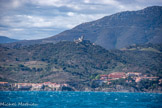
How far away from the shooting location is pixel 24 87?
17838 cm

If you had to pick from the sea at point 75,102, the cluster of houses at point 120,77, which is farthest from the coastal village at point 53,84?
the sea at point 75,102

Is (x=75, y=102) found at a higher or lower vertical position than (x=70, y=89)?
higher

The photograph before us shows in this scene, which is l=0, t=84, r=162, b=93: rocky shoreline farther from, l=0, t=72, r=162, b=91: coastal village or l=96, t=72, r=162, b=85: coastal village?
l=96, t=72, r=162, b=85: coastal village

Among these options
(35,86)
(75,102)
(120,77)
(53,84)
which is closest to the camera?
(75,102)

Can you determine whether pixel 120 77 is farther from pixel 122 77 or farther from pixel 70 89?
pixel 70 89

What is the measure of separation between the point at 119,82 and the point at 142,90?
13.0 meters

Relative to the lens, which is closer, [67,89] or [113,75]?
[67,89]

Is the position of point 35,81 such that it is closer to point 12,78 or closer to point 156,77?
point 12,78

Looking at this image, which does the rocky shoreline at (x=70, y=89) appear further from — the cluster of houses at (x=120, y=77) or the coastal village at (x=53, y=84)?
the cluster of houses at (x=120, y=77)

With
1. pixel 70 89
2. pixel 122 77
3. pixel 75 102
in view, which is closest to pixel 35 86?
pixel 70 89

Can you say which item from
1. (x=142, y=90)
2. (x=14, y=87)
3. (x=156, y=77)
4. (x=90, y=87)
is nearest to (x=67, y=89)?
(x=90, y=87)

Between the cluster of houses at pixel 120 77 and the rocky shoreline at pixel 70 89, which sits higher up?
the cluster of houses at pixel 120 77

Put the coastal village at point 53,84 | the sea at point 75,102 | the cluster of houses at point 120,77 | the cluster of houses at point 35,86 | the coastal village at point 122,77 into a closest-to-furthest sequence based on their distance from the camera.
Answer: the sea at point 75,102, the coastal village at point 53,84, the cluster of houses at point 35,86, the coastal village at point 122,77, the cluster of houses at point 120,77

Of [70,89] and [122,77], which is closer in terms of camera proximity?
[70,89]
